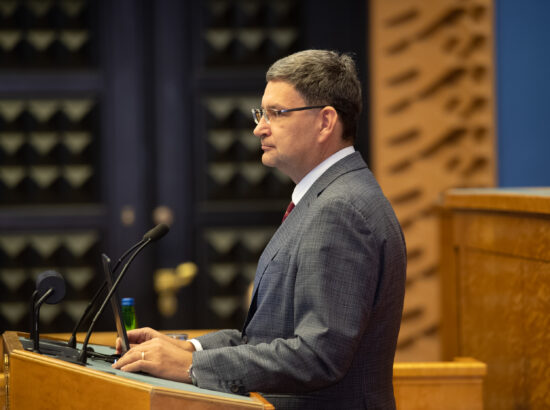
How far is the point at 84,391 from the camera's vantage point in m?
1.24

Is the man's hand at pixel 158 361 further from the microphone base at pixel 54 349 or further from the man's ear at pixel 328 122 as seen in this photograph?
the man's ear at pixel 328 122

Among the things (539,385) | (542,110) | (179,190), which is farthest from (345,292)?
(542,110)

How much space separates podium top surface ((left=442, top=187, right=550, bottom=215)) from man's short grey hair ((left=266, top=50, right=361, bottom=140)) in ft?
1.98

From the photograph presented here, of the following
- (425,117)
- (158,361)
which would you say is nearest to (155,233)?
(158,361)

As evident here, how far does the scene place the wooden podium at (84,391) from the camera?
116 cm

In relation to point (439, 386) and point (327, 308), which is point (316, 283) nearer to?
point (327, 308)

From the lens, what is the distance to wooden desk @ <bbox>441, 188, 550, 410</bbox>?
74.5 inches

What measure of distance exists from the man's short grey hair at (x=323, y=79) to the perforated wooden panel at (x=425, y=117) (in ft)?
7.56

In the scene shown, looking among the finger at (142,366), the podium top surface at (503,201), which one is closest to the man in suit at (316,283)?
the finger at (142,366)

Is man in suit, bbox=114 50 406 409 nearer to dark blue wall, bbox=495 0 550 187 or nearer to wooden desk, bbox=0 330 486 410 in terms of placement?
wooden desk, bbox=0 330 486 410

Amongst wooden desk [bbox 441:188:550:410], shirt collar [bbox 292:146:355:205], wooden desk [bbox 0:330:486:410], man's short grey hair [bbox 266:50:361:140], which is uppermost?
man's short grey hair [bbox 266:50:361:140]

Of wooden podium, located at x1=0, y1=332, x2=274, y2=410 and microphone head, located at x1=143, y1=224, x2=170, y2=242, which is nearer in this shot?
wooden podium, located at x1=0, y1=332, x2=274, y2=410

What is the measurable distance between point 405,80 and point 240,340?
247cm

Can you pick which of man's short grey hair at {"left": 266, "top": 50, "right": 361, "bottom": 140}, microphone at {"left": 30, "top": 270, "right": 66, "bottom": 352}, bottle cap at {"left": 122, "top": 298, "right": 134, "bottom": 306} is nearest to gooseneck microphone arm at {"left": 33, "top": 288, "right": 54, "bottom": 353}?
microphone at {"left": 30, "top": 270, "right": 66, "bottom": 352}
